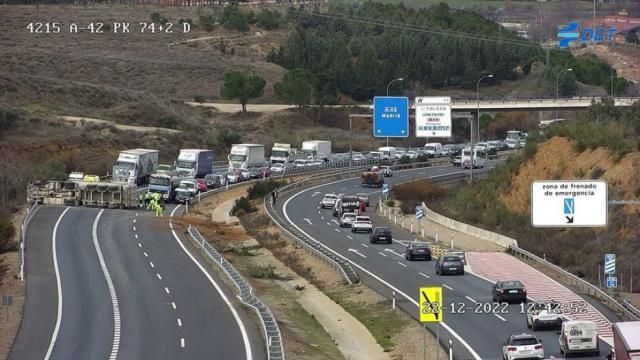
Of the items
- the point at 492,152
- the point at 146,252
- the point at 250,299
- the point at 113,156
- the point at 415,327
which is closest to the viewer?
the point at 415,327

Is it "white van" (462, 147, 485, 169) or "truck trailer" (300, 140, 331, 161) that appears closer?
"white van" (462, 147, 485, 169)

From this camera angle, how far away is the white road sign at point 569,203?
1602 inches

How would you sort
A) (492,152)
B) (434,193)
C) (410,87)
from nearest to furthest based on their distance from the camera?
(434,193), (492,152), (410,87)

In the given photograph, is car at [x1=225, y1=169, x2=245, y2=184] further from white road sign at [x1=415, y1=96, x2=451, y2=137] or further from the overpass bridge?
white road sign at [x1=415, y1=96, x2=451, y2=137]

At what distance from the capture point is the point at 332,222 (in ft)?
295

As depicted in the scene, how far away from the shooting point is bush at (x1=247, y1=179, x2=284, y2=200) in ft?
339

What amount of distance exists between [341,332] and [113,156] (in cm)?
7117

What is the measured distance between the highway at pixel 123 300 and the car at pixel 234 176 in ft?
99.8

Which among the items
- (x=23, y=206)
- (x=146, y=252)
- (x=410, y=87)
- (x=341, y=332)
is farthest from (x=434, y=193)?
(x=410, y=87)

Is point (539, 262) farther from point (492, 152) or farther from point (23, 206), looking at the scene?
point (492, 152)

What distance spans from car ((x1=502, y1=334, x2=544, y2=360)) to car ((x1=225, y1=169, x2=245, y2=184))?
73.3 meters

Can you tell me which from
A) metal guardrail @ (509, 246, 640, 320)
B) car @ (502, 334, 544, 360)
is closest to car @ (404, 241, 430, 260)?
metal guardrail @ (509, 246, 640, 320)

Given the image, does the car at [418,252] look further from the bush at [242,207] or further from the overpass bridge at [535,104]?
the overpass bridge at [535,104]

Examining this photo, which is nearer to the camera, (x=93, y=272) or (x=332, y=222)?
(x=93, y=272)
